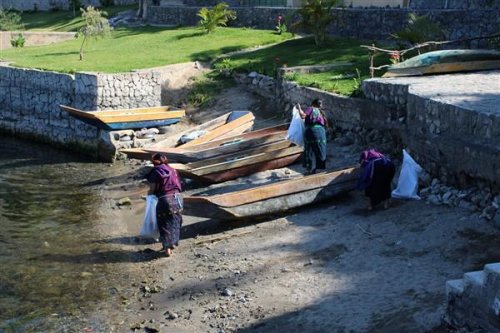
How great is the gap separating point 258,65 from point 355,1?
34.7ft

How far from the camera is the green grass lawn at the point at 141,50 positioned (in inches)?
1054

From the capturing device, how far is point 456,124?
12.3m

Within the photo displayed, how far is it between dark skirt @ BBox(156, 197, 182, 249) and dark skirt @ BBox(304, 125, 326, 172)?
12.3 ft

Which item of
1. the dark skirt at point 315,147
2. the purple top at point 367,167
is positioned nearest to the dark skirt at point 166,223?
the purple top at point 367,167

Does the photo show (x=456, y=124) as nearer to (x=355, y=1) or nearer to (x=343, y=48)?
(x=343, y=48)

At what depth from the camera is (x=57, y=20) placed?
51969 mm

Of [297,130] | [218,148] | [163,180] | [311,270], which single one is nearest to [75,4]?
[218,148]

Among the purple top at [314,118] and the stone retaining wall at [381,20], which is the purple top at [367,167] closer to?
the purple top at [314,118]

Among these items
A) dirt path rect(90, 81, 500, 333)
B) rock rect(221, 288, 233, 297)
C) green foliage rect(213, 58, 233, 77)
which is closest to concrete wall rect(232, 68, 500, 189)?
dirt path rect(90, 81, 500, 333)

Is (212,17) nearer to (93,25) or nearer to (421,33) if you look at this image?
(93,25)

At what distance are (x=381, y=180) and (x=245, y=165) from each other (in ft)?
14.5

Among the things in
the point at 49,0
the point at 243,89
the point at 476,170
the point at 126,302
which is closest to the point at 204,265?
the point at 126,302

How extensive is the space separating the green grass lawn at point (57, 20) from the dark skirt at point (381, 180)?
3575 centimetres

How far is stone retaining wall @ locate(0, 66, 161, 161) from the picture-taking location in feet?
75.2
